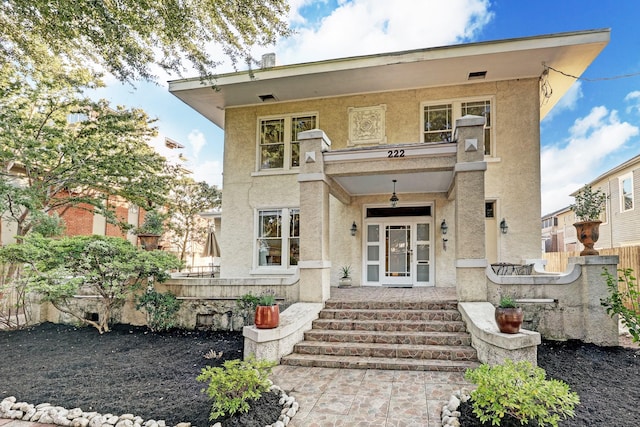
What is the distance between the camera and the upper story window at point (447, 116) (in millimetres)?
10078

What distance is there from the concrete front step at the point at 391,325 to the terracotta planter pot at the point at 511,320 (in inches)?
55.3

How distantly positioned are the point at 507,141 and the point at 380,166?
4.27 meters

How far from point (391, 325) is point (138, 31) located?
6391mm

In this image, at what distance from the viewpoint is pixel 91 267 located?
25.3ft

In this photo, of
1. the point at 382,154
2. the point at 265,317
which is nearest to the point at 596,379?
the point at 265,317

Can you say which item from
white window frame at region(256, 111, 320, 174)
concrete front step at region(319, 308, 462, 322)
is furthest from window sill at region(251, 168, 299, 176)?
concrete front step at region(319, 308, 462, 322)

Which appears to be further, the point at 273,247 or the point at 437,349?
the point at 273,247

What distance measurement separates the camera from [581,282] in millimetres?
6836

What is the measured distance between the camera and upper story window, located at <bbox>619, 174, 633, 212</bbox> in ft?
51.9

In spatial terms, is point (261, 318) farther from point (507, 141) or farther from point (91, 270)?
point (507, 141)

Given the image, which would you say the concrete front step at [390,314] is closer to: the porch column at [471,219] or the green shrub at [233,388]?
the porch column at [471,219]

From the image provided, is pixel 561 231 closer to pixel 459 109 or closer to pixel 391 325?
pixel 459 109

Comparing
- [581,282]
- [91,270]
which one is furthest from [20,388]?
[581,282]

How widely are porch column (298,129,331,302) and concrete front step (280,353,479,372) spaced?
5.84 ft
